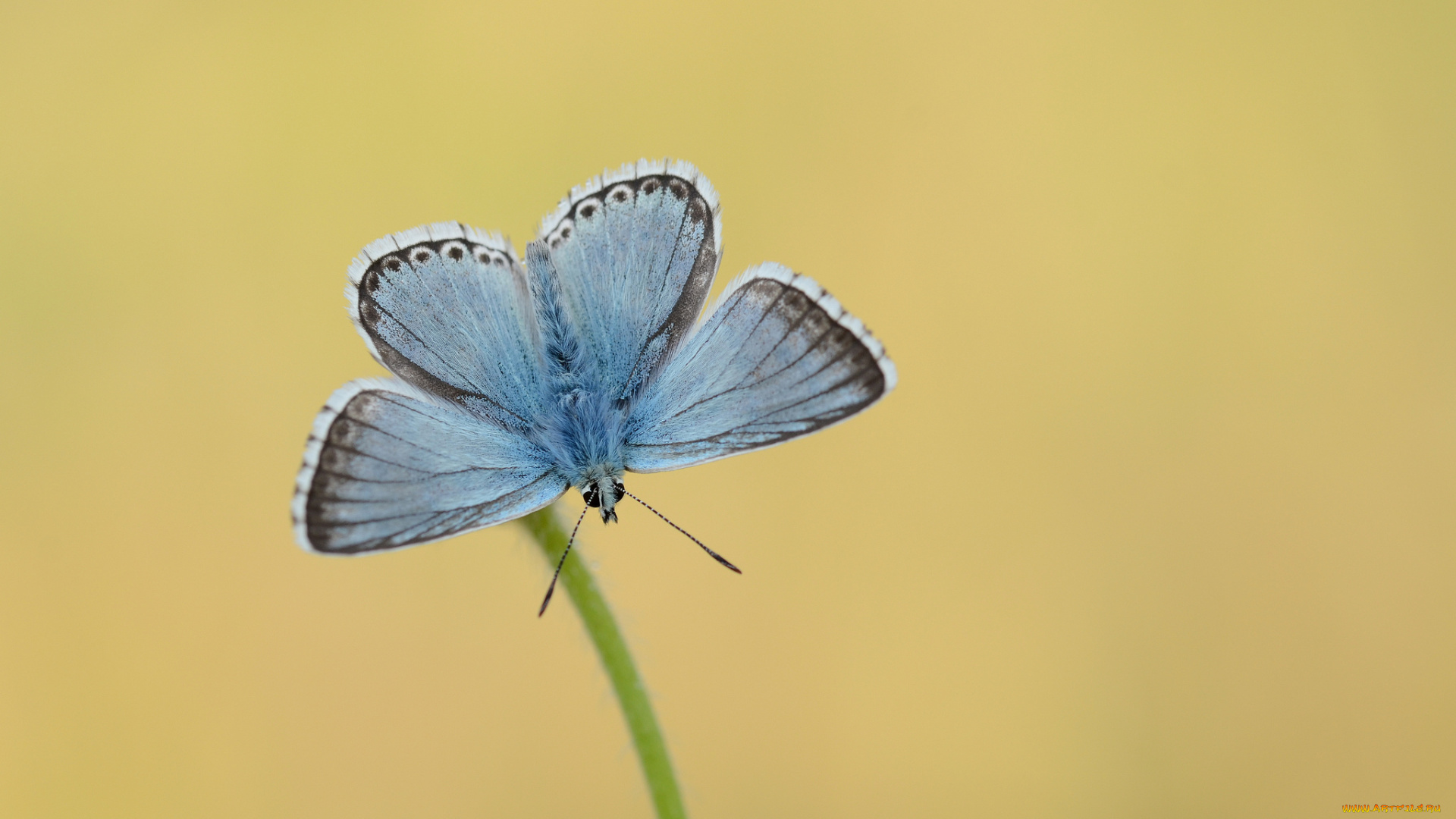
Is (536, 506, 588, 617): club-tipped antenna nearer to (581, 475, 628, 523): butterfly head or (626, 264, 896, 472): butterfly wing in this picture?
(581, 475, 628, 523): butterfly head

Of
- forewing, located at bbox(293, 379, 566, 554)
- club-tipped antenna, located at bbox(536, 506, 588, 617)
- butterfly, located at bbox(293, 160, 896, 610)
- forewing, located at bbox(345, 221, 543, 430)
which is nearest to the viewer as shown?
club-tipped antenna, located at bbox(536, 506, 588, 617)

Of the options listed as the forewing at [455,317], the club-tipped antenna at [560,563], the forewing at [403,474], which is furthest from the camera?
the forewing at [455,317]

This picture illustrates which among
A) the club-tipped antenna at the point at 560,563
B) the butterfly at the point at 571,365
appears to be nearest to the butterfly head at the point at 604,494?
the butterfly at the point at 571,365

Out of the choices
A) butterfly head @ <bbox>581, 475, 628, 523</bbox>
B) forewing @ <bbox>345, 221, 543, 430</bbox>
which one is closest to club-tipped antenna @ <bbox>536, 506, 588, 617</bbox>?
butterfly head @ <bbox>581, 475, 628, 523</bbox>

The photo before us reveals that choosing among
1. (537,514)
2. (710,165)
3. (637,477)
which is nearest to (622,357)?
(537,514)

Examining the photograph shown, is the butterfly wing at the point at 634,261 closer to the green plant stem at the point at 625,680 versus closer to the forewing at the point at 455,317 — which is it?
the forewing at the point at 455,317

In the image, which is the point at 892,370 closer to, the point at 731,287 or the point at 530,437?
the point at 731,287
